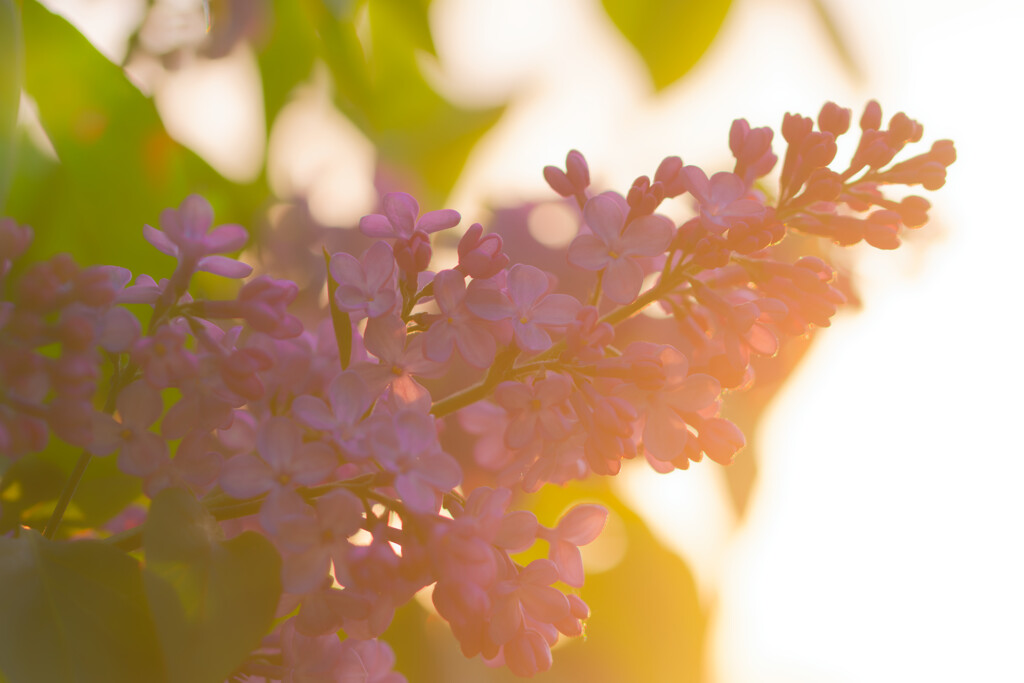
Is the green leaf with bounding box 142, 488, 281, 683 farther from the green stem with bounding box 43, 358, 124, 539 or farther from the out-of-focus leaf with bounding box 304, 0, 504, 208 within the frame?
the out-of-focus leaf with bounding box 304, 0, 504, 208

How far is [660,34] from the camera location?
2.56ft

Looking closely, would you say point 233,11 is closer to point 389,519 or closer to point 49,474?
point 49,474

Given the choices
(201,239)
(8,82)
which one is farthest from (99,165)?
(201,239)

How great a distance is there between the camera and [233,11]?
0.90 m

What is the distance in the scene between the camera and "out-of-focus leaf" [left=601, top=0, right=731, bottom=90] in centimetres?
78

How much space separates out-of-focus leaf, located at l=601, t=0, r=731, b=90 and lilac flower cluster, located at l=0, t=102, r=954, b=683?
290 millimetres

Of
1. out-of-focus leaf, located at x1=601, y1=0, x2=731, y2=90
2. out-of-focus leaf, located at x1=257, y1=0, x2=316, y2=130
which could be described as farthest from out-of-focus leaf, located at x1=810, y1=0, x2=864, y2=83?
out-of-focus leaf, located at x1=257, y1=0, x2=316, y2=130

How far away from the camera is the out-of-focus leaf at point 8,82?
47cm

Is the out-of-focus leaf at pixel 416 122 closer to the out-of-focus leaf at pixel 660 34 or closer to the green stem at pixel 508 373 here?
the out-of-focus leaf at pixel 660 34

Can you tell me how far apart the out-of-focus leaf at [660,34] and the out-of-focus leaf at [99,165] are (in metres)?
0.41

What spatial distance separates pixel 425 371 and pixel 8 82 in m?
0.28

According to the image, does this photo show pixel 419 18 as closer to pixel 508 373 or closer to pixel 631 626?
pixel 508 373

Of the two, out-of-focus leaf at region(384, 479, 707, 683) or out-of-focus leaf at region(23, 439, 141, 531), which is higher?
out-of-focus leaf at region(23, 439, 141, 531)

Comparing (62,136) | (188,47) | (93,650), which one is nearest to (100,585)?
(93,650)
